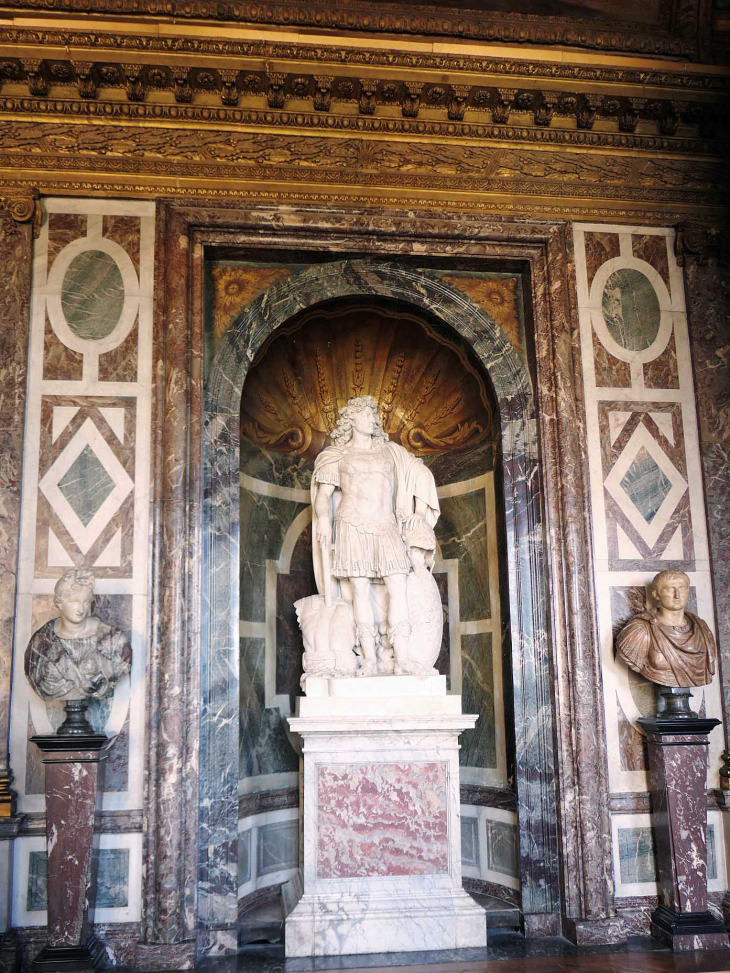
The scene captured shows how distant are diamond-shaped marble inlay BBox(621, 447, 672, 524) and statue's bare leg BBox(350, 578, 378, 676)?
6.79 feet

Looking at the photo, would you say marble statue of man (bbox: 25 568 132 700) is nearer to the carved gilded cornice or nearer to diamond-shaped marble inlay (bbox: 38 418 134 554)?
diamond-shaped marble inlay (bbox: 38 418 134 554)

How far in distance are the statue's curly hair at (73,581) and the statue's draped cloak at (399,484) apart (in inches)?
70.7

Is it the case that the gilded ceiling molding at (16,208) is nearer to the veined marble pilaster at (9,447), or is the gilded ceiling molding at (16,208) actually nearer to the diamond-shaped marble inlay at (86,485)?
the veined marble pilaster at (9,447)

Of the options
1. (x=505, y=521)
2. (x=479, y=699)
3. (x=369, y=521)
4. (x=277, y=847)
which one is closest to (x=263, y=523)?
(x=369, y=521)

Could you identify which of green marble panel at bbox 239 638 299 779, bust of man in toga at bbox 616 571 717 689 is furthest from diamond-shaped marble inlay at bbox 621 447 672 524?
green marble panel at bbox 239 638 299 779

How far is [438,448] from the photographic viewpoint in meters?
8.10

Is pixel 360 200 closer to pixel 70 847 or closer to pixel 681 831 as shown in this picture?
pixel 70 847

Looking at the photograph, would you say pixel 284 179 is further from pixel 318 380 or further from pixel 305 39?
pixel 318 380

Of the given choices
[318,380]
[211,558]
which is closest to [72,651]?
[211,558]

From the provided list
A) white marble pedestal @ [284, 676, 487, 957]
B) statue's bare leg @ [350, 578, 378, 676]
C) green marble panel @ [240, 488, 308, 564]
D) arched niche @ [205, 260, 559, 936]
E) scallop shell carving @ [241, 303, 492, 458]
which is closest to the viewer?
white marble pedestal @ [284, 676, 487, 957]

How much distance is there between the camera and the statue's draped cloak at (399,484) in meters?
6.91

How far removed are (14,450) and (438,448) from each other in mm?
3560

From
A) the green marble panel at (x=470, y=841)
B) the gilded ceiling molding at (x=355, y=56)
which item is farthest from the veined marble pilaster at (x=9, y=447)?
the green marble panel at (x=470, y=841)

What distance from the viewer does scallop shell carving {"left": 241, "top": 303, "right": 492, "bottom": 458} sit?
Answer: 7574 mm
